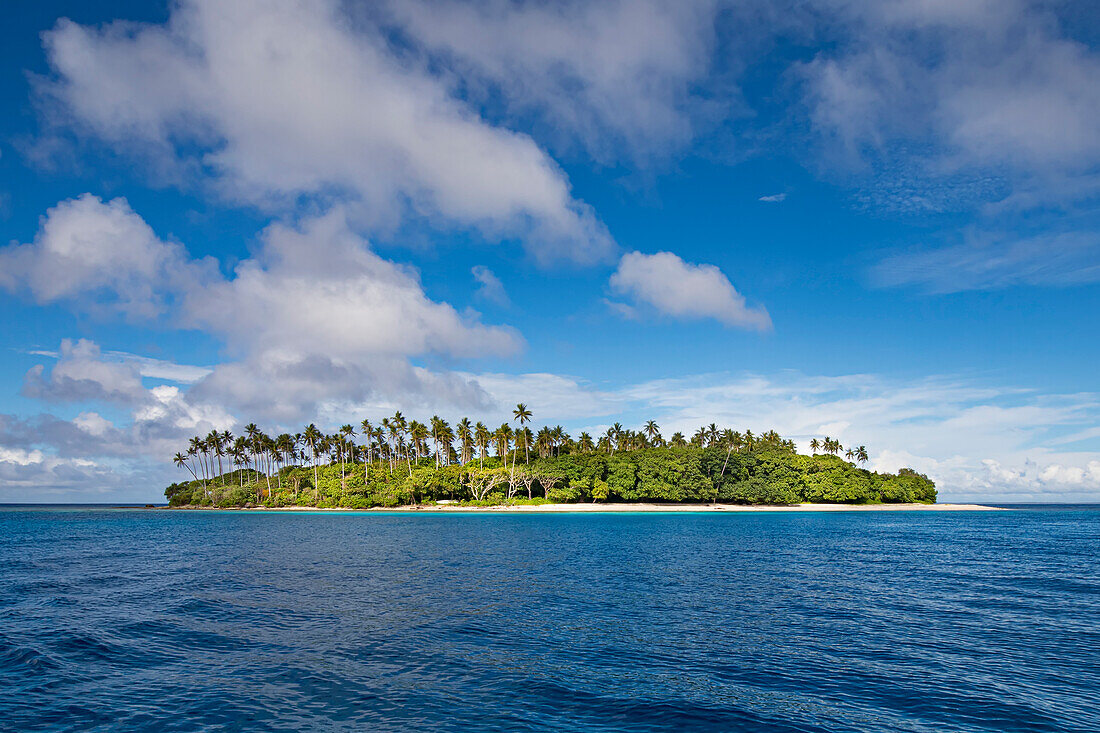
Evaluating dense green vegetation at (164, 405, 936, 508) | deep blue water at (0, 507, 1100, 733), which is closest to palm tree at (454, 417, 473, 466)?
dense green vegetation at (164, 405, 936, 508)

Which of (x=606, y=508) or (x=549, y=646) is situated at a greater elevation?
(x=549, y=646)

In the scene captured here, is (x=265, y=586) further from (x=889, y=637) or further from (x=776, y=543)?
(x=776, y=543)

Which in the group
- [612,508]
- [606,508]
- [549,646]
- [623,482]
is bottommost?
Answer: [612,508]

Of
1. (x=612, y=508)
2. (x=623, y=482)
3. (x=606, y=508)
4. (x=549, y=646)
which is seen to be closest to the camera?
(x=549, y=646)

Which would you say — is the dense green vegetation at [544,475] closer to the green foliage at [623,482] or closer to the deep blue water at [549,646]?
the green foliage at [623,482]

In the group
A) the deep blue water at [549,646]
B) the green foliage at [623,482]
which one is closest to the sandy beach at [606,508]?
the green foliage at [623,482]

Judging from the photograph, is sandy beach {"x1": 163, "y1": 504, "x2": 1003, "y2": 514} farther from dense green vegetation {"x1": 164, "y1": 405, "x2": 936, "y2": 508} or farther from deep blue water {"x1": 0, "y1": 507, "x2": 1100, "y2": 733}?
deep blue water {"x1": 0, "y1": 507, "x2": 1100, "y2": 733}

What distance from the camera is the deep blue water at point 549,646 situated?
56.5 feet

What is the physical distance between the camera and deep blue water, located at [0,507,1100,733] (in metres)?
17.2

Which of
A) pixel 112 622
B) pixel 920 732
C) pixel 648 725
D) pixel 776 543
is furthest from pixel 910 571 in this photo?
pixel 112 622

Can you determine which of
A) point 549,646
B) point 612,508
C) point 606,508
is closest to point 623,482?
Result: point 612,508

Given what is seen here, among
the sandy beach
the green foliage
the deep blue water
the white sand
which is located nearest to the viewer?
the deep blue water

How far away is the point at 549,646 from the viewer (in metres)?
24.0

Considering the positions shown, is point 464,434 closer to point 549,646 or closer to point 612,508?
point 612,508
